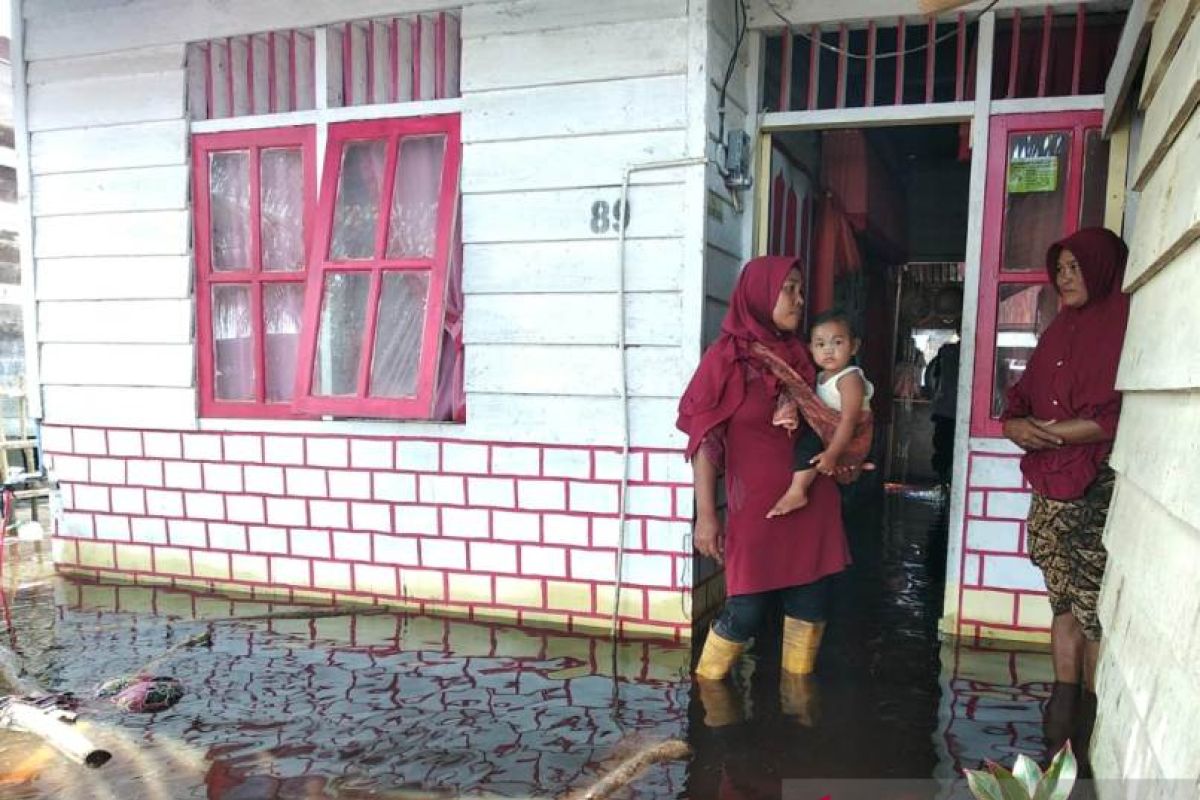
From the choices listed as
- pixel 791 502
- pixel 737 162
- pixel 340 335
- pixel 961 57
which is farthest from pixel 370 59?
pixel 791 502

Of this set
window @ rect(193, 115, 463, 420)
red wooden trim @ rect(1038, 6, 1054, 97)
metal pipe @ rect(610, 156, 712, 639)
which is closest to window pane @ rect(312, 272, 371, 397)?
window @ rect(193, 115, 463, 420)

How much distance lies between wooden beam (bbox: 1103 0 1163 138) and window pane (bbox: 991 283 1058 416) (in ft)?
2.51

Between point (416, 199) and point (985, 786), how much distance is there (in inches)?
148

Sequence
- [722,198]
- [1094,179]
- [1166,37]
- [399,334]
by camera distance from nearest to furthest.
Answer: [1166,37] < [1094,179] < [722,198] < [399,334]

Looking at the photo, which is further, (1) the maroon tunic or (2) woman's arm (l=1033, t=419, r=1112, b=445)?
(1) the maroon tunic

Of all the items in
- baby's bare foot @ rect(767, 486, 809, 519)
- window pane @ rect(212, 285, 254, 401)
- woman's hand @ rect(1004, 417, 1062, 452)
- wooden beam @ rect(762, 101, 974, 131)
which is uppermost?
wooden beam @ rect(762, 101, 974, 131)

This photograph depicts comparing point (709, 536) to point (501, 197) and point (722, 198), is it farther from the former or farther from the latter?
point (501, 197)

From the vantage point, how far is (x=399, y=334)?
4.40 metres

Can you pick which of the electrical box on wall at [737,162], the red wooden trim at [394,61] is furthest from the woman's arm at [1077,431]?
the red wooden trim at [394,61]

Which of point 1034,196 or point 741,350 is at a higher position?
point 1034,196

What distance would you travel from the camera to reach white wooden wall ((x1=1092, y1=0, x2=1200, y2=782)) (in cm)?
147

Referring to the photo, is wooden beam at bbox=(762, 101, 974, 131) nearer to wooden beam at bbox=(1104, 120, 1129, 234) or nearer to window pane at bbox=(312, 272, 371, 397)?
wooden beam at bbox=(1104, 120, 1129, 234)

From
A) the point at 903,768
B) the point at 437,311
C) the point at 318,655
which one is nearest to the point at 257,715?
the point at 318,655

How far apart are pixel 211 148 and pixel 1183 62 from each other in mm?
4586
